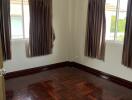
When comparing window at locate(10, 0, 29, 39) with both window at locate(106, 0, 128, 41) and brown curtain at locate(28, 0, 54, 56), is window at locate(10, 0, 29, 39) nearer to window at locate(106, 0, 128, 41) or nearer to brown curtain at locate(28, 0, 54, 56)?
brown curtain at locate(28, 0, 54, 56)

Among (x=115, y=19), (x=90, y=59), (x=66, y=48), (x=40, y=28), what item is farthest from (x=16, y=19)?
(x=115, y=19)

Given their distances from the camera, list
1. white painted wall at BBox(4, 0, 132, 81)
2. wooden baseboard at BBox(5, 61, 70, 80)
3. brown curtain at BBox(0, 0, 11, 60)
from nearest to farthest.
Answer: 1. brown curtain at BBox(0, 0, 11, 60)
2. white painted wall at BBox(4, 0, 132, 81)
3. wooden baseboard at BBox(5, 61, 70, 80)

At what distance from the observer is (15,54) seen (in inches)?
141

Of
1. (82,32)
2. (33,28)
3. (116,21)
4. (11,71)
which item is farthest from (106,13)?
(11,71)

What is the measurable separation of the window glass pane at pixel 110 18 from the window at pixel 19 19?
1694 mm

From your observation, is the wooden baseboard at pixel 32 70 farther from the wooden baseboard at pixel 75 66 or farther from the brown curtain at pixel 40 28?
the brown curtain at pixel 40 28

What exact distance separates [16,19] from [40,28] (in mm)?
548

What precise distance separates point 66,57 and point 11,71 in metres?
1.49

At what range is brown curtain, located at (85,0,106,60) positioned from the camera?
3.49 meters

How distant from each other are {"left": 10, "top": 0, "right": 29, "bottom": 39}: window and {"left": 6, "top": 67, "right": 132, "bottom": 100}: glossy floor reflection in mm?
940

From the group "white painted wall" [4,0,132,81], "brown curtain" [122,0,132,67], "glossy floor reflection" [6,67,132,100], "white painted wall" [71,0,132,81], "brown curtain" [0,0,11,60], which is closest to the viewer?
"glossy floor reflection" [6,67,132,100]

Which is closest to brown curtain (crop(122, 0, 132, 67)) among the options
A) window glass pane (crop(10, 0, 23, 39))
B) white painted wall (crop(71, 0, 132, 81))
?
white painted wall (crop(71, 0, 132, 81))

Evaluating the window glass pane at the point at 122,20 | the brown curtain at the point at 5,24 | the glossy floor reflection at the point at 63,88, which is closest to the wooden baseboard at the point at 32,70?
the glossy floor reflection at the point at 63,88

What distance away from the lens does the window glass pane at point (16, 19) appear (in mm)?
3414
